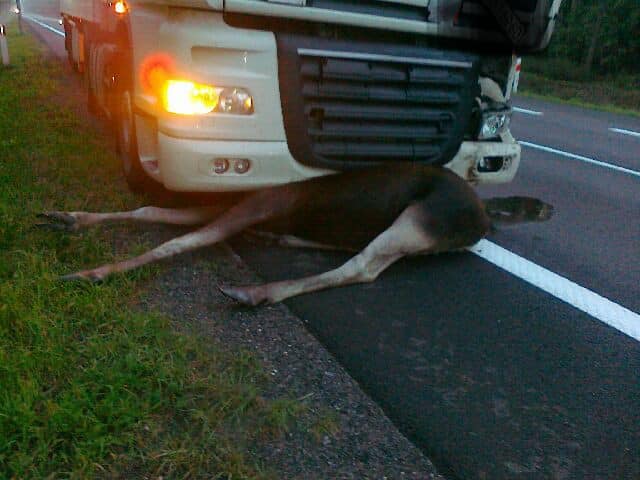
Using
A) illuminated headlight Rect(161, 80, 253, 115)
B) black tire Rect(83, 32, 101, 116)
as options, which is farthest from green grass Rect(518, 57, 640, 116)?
illuminated headlight Rect(161, 80, 253, 115)

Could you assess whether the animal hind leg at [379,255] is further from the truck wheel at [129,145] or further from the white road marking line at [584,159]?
the white road marking line at [584,159]

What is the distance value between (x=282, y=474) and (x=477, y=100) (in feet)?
10.7

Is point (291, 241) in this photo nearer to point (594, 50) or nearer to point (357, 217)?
point (357, 217)

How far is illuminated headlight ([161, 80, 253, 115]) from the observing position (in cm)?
381

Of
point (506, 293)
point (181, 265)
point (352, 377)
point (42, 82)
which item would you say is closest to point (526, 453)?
point (352, 377)

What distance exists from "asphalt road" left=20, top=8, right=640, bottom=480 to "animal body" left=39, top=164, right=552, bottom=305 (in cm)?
15

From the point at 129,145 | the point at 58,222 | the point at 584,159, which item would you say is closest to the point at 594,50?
the point at 584,159

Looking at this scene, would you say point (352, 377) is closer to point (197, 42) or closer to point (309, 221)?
point (309, 221)

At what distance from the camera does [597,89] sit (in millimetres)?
25266

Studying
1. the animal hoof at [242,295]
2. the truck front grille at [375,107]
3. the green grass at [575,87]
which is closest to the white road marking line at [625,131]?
the green grass at [575,87]

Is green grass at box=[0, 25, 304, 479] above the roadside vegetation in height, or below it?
below

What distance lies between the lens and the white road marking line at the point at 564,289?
3.81 meters

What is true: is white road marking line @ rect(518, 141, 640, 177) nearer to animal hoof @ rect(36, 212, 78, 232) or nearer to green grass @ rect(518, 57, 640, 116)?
animal hoof @ rect(36, 212, 78, 232)

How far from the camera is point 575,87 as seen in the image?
25609 mm
